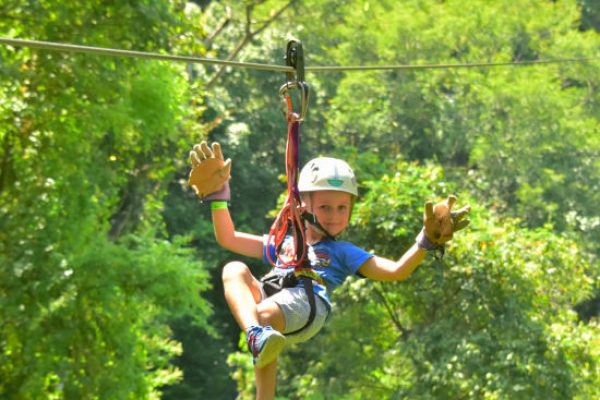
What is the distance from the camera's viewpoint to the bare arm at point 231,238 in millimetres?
4562

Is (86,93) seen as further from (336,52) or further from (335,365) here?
(336,52)

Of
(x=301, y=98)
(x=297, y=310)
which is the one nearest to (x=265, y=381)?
(x=297, y=310)

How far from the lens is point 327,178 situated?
446cm

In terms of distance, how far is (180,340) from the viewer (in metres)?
22.6

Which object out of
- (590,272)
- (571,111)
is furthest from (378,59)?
(590,272)

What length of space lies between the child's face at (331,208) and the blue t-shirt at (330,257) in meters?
0.06

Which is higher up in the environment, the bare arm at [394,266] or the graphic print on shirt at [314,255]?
the graphic print on shirt at [314,255]

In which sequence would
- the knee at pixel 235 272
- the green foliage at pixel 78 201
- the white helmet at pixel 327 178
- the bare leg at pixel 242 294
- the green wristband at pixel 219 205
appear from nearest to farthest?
the bare leg at pixel 242 294
the knee at pixel 235 272
the white helmet at pixel 327 178
the green wristband at pixel 219 205
the green foliage at pixel 78 201

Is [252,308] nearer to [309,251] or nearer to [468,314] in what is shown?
[309,251]

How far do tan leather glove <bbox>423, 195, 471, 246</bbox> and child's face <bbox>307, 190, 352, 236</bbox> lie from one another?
1.18 ft

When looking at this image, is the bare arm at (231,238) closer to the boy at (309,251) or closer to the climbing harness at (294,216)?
the boy at (309,251)

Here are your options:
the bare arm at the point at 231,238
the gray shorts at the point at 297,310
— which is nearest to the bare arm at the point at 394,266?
the gray shorts at the point at 297,310

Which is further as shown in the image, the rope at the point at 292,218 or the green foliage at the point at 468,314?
the green foliage at the point at 468,314

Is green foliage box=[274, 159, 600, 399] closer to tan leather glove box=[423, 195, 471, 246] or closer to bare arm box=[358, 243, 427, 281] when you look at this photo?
bare arm box=[358, 243, 427, 281]
